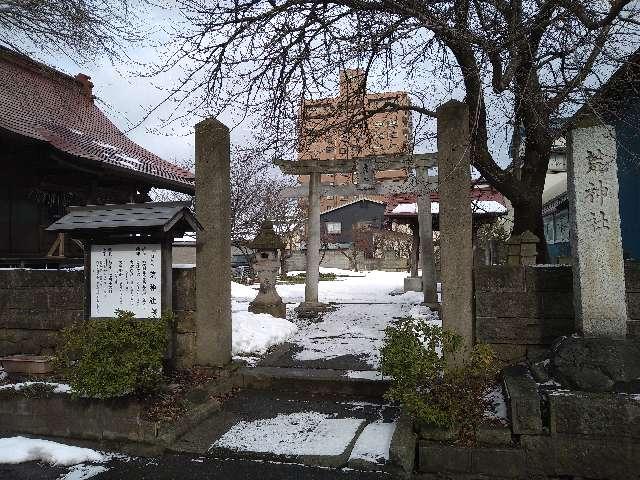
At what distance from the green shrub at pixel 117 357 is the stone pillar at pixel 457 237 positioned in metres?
3.34

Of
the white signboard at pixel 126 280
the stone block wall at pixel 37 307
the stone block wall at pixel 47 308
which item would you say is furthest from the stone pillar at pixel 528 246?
the stone block wall at pixel 37 307

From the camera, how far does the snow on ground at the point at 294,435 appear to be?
417cm

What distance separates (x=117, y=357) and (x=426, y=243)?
9.45 meters

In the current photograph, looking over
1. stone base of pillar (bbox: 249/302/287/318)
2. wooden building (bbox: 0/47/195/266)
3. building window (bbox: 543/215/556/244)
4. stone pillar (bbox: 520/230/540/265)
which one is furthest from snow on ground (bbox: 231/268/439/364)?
building window (bbox: 543/215/556/244)

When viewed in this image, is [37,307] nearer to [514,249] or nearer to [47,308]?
[47,308]

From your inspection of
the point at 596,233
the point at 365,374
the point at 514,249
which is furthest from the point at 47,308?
the point at 514,249

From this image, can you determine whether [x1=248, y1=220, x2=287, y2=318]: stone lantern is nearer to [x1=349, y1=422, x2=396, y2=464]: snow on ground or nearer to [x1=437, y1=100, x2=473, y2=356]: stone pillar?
[x1=437, y1=100, x2=473, y2=356]: stone pillar

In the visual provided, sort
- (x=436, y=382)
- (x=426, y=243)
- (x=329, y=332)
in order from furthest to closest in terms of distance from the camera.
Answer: (x=426, y=243) → (x=329, y=332) → (x=436, y=382)

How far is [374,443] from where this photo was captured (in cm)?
421

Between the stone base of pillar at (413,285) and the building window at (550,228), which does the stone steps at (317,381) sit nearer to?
the stone base of pillar at (413,285)

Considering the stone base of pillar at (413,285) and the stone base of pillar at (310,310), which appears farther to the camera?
the stone base of pillar at (413,285)

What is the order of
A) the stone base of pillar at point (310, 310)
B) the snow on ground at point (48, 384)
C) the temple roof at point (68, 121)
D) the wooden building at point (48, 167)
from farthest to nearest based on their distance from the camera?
the stone base of pillar at point (310, 310)
the temple roof at point (68, 121)
the wooden building at point (48, 167)
the snow on ground at point (48, 384)

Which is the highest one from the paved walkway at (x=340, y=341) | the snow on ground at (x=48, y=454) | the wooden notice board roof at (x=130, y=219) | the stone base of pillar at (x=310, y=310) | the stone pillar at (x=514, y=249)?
the wooden notice board roof at (x=130, y=219)

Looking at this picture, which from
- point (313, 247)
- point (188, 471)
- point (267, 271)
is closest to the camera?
point (188, 471)
